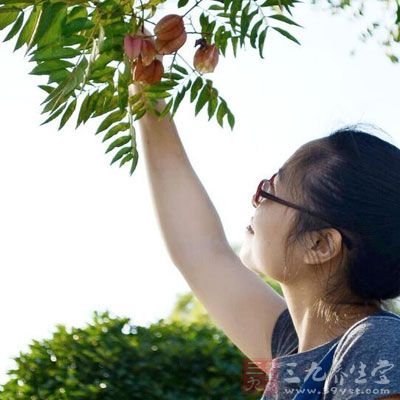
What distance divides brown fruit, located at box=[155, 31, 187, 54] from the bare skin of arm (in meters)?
0.45

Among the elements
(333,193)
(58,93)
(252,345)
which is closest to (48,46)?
(58,93)

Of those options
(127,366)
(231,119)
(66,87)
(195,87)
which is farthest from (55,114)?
(127,366)

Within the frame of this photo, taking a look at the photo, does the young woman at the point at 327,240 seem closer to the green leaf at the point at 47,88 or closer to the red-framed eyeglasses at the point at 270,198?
the red-framed eyeglasses at the point at 270,198

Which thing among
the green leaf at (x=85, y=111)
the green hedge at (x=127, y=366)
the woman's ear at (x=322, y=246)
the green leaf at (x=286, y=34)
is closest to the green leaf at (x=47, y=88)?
the green leaf at (x=85, y=111)

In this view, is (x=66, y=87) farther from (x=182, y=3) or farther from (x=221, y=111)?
(x=221, y=111)

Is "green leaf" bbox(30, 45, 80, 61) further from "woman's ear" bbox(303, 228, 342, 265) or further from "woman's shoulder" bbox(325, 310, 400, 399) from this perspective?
"woman's shoulder" bbox(325, 310, 400, 399)

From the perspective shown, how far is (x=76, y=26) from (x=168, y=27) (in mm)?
323

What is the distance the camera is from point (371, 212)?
7.83 ft

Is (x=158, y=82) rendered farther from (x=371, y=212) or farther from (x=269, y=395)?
(x=269, y=395)

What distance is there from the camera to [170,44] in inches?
96.7

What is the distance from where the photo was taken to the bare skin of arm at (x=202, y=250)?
9.23 ft

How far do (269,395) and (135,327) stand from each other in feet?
10.5

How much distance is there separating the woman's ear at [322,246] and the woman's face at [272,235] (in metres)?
0.04

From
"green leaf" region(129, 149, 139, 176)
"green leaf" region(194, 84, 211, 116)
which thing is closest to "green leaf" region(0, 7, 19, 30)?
"green leaf" region(129, 149, 139, 176)
